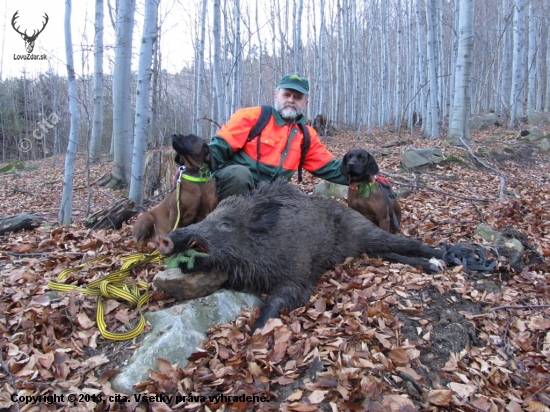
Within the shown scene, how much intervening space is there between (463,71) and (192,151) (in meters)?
9.51

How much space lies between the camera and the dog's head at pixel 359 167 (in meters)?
4.18

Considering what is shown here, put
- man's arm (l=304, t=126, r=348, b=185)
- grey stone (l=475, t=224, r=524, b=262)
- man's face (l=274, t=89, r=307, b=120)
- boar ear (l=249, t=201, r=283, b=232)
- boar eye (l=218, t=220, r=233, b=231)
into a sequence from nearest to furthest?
boar eye (l=218, t=220, r=233, b=231) < boar ear (l=249, t=201, r=283, b=232) < grey stone (l=475, t=224, r=524, b=262) < man's face (l=274, t=89, r=307, b=120) < man's arm (l=304, t=126, r=348, b=185)

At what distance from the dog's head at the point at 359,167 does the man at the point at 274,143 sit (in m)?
0.18

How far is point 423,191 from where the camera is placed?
679cm

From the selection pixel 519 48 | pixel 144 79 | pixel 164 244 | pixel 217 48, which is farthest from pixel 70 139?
pixel 519 48

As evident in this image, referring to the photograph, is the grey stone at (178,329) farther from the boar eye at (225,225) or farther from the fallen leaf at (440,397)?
the fallen leaf at (440,397)

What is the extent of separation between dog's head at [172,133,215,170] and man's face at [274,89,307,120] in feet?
3.69

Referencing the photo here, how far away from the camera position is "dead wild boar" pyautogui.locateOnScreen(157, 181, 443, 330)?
2.87 metres

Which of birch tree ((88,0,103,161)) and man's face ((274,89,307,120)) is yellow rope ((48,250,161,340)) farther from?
birch tree ((88,0,103,161))

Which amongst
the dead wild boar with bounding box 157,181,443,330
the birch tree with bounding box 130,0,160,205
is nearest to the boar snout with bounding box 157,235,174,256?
the dead wild boar with bounding box 157,181,443,330

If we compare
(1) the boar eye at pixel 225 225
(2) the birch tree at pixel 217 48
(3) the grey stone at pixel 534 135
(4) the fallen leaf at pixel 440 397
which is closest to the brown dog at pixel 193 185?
(1) the boar eye at pixel 225 225

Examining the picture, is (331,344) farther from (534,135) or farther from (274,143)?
(534,135)

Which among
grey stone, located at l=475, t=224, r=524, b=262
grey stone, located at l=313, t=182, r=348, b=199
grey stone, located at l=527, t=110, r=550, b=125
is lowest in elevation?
grey stone, located at l=475, t=224, r=524, b=262

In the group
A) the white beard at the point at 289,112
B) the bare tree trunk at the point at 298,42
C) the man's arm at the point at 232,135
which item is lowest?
the man's arm at the point at 232,135
